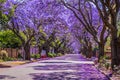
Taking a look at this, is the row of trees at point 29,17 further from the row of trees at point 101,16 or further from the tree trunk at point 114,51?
the tree trunk at point 114,51

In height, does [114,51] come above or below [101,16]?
below

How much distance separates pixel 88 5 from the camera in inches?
1628

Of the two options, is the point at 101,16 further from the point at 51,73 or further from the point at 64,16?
the point at 64,16

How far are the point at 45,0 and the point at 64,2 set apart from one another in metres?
2.12

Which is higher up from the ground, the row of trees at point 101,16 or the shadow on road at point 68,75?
the row of trees at point 101,16

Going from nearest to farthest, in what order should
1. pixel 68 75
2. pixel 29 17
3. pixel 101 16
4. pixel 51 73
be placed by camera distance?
pixel 68 75
pixel 51 73
pixel 101 16
pixel 29 17

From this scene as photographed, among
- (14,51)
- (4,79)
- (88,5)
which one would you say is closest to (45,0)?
(88,5)

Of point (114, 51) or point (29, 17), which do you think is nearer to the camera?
point (114, 51)

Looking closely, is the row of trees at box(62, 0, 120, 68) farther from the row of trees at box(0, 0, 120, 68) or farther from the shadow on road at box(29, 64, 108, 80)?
the shadow on road at box(29, 64, 108, 80)

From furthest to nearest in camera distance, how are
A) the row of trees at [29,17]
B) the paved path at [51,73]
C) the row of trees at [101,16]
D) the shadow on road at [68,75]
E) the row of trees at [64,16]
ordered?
the row of trees at [29,17] < the row of trees at [64,16] < the row of trees at [101,16] < the shadow on road at [68,75] < the paved path at [51,73]

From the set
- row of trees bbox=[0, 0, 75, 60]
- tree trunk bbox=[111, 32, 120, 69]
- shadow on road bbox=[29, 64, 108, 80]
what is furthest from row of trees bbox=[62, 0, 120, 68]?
shadow on road bbox=[29, 64, 108, 80]

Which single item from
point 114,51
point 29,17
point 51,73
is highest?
point 29,17

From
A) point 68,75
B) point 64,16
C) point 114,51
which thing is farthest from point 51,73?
point 64,16

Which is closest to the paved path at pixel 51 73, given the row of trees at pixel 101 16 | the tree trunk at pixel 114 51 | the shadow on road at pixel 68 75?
the shadow on road at pixel 68 75
